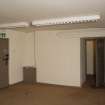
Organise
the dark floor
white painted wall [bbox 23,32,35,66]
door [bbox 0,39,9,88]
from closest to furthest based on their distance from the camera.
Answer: the dark floor → door [bbox 0,39,9,88] → white painted wall [bbox 23,32,35,66]

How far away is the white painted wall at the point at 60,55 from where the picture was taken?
5.99m

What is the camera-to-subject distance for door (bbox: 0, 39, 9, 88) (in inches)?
233

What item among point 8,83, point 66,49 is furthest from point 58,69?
point 8,83

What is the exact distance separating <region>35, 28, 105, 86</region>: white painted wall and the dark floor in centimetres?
43

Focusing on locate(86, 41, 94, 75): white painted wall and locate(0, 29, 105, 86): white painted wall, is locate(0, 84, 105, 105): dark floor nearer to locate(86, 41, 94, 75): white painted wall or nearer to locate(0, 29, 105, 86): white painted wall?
locate(0, 29, 105, 86): white painted wall

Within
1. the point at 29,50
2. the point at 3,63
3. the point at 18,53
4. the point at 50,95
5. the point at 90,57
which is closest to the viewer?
the point at 50,95

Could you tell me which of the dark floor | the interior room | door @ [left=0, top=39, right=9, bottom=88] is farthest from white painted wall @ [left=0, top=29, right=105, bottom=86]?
the dark floor

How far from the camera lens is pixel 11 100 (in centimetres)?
Result: 466

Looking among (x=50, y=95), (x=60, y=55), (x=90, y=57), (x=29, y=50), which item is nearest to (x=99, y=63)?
(x=60, y=55)

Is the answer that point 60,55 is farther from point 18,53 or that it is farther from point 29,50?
point 18,53

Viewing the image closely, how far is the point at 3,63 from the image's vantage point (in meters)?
6.00

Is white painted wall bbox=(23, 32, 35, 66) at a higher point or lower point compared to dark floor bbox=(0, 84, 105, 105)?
higher

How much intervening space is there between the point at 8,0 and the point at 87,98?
144 inches

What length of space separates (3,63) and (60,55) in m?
2.22
